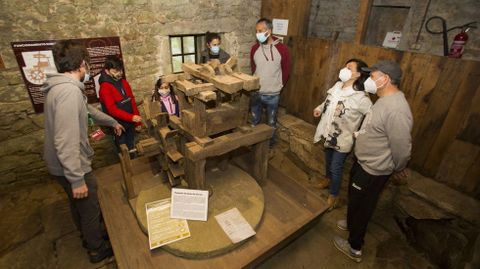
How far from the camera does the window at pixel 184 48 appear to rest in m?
4.48

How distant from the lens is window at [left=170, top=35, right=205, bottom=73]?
4.48 meters

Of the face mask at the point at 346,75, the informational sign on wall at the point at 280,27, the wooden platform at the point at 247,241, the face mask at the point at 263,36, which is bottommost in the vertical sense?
the wooden platform at the point at 247,241

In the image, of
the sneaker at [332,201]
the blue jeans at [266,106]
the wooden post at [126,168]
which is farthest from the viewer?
the blue jeans at [266,106]

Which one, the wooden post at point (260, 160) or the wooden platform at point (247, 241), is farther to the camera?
the wooden post at point (260, 160)

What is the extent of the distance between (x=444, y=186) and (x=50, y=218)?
4806mm

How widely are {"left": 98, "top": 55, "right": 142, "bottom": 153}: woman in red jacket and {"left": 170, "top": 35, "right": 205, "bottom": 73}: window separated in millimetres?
1316

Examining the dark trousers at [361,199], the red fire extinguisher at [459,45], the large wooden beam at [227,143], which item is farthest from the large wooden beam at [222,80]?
the red fire extinguisher at [459,45]

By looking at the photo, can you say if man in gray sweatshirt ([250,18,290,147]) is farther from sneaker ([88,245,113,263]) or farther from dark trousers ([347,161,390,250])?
sneaker ([88,245,113,263])

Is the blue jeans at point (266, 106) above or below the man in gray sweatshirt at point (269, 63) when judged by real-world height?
below

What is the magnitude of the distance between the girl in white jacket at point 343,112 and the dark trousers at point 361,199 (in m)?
0.47

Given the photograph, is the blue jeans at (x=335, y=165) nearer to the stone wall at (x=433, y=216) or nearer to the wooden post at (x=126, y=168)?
the stone wall at (x=433, y=216)

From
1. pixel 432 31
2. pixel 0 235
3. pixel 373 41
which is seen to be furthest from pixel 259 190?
A: pixel 373 41

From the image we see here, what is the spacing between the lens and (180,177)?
108 inches

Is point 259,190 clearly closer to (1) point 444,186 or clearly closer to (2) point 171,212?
(2) point 171,212
